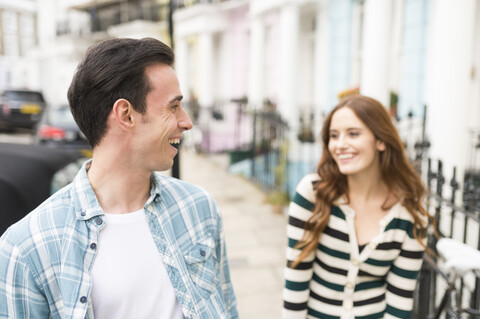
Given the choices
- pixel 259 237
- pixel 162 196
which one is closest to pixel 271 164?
pixel 259 237

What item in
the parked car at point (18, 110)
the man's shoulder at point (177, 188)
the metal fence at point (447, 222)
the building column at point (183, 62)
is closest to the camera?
the man's shoulder at point (177, 188)

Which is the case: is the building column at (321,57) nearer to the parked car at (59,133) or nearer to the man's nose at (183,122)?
the parked car at (59,133)

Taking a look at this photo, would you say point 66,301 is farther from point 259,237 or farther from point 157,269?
point 259,237

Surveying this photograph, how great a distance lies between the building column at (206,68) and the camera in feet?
44.6

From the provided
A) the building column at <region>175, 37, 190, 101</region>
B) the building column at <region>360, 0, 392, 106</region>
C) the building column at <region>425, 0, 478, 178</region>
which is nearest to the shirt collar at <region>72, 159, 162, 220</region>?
the building column at <region>425, 0, 478, 178</region>

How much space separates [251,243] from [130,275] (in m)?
4.07

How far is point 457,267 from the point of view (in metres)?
1.74

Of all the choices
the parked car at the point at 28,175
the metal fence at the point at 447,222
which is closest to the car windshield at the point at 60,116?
the parked car at the point at 28,175

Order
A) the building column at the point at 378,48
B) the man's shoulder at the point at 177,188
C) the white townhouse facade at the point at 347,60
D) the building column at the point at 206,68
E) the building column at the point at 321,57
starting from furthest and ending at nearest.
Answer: the building column at the point at 206,68, the building column at the point at 321,57, the building column at the point at 378,48, the white townhouse facade at the point at 347,60, the man's shoulder at the point at 177,188

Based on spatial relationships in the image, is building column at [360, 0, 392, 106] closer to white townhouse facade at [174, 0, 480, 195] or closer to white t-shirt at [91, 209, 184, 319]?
white townhouse facade at [174, 0, 480, 195]

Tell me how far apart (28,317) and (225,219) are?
16.6 ft

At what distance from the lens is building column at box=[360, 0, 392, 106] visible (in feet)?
18.0

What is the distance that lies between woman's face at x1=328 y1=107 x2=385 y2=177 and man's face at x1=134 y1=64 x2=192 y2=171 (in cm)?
93

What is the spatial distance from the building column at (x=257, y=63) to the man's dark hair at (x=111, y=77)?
29.4 feet
